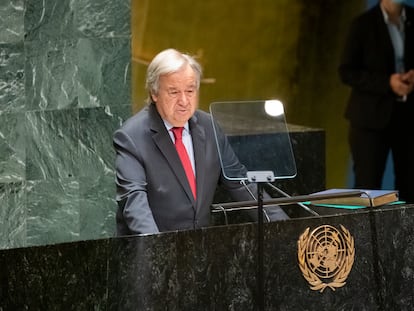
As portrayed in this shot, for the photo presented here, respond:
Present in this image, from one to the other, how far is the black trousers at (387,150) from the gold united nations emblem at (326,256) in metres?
3.14

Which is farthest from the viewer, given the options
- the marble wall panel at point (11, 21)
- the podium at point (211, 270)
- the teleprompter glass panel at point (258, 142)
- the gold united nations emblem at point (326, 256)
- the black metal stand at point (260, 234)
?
the marble wall panel at point (11, 21)

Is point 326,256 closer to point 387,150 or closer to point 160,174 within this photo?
point 160,174

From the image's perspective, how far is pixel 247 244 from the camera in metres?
4.89

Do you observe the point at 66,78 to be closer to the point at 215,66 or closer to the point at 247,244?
the point at 215,66

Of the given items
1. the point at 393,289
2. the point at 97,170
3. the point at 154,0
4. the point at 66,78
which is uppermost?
the point at 154,0

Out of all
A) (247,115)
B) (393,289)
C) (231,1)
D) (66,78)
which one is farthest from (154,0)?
(393,289)

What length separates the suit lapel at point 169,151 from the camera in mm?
5297

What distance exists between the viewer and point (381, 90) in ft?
26.6

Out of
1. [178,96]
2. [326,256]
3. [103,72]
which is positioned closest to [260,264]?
[326,256]

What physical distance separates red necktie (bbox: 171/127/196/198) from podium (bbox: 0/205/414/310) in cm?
55

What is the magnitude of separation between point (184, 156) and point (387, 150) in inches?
121

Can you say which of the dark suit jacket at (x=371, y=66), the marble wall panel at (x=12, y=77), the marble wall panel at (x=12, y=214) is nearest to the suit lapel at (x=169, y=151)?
the marble wall panel at (x=12, y=77)

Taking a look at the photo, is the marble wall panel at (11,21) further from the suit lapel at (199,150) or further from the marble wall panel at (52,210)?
the suit lapel at (199,150)

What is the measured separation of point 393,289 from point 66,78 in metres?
2.41
